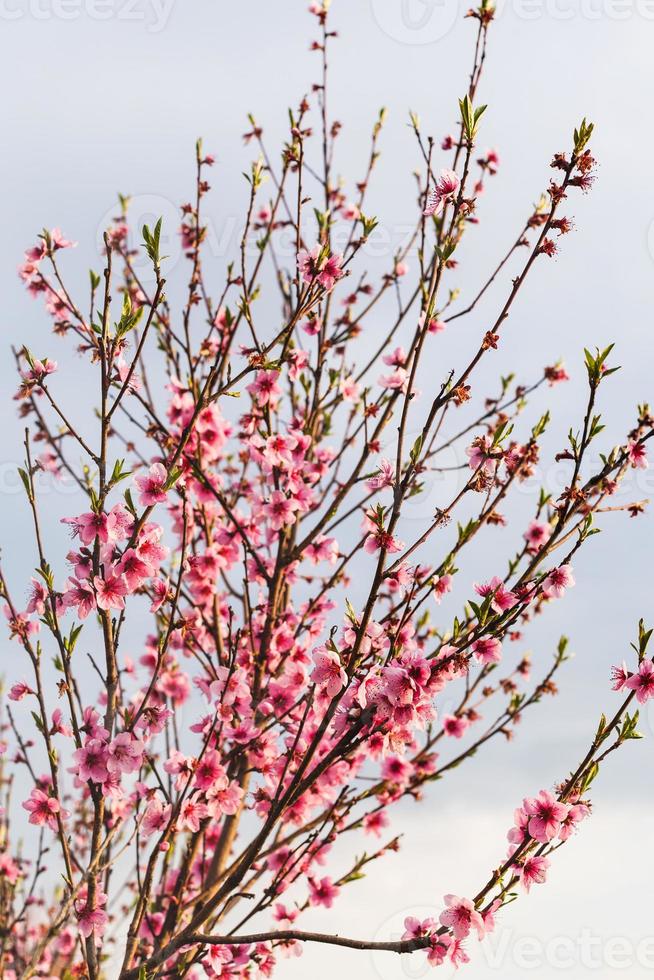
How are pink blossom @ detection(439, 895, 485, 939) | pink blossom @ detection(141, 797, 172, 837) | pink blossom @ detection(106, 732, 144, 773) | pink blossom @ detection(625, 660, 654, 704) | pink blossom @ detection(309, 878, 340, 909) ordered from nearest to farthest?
pink blossom @ detection(439, 895, 485, 939) → pink blossom @ detection(625, 660, 654, 704) → pink blossom @ detection(106, 732, 144, 773) → pink blossom @ detection(141, 797, 172, 837) → pink blossom @ detection(309, 878, 340, 909)

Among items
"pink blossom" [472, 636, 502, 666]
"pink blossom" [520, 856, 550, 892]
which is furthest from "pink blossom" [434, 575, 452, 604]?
"pink blossom" [520, 856, 550, 892]

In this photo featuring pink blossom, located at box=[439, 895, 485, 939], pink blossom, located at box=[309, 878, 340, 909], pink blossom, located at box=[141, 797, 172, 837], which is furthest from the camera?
pink blossom, located at box=[309, 878, 340, 909]

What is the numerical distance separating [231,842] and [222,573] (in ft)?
5.66

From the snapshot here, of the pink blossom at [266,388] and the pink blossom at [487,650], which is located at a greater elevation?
the pink blossom at [266,388]

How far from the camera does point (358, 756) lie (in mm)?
5078

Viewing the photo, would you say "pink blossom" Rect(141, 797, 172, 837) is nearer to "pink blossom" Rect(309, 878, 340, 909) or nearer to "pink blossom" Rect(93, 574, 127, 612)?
"pink blossom" Rect(309, 878, 340, 909)

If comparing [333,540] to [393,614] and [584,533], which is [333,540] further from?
[584,533]

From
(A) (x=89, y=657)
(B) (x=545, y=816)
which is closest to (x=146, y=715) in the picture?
(A) (x=89, y=657)

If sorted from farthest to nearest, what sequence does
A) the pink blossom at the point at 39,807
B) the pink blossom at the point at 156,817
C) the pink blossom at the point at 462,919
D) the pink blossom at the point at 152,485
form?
the pink blossom at the point at 156,817
the pink blossom at the point at 39,807
the pink blossom at the point at 152,485
the pink blossom at the point at 462,919

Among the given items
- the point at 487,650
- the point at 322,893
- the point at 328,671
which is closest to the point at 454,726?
the point at 322,893

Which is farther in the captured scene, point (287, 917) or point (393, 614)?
point (287, 917)

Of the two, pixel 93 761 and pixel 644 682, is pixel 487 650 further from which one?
pixel 93 761

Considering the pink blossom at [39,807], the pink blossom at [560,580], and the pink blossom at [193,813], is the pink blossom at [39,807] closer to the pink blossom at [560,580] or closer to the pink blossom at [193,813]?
the pink blossom at [193,813]

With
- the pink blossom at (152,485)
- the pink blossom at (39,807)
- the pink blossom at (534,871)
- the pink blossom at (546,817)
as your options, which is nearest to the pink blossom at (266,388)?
the pink blossom at (152,485)
